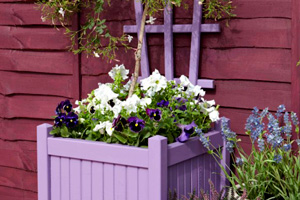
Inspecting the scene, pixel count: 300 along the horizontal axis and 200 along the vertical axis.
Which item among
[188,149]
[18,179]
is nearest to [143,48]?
[188,149]

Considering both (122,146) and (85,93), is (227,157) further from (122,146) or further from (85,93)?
(85,93)

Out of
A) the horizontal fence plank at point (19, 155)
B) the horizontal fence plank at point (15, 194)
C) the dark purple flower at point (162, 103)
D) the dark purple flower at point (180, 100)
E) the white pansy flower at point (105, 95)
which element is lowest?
the horizontal fence plank at point (15, 194)

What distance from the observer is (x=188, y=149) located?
104 inches

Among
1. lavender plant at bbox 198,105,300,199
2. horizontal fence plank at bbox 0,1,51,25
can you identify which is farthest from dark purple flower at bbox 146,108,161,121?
horizontal fence plank at bbox 0,1,51,25

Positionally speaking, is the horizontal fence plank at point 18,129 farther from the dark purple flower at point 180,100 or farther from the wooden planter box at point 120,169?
the dark purple flower at point 180,100

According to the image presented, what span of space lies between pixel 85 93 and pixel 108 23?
0.49m

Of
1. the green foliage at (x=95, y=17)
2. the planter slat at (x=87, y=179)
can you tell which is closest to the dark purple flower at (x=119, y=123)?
the planter slat at (x=87, y=179)

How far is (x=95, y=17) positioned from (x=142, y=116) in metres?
1.02

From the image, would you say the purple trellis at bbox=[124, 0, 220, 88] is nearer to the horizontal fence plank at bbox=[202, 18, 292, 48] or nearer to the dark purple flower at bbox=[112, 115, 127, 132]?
the horizontal fence plank at bbox=[202, 18, 292, 48]

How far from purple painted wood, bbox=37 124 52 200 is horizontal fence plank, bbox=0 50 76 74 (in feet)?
3.04

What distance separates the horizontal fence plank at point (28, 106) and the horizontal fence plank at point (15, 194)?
57 centimetres

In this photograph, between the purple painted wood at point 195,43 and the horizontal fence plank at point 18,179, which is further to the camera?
the horizontal fence plank at point 18,179

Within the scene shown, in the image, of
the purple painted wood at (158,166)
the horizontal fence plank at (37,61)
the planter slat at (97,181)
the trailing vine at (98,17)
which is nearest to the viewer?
the purple painted wood at (158,166)

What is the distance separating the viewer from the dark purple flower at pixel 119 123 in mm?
2586
